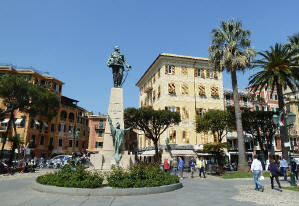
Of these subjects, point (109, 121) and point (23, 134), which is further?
point (23, 134)

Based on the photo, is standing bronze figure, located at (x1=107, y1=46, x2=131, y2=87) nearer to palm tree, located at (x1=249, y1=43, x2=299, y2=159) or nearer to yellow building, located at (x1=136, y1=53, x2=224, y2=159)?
palm tree, located at (x1=249, y1=43, x2=299, y2=159)

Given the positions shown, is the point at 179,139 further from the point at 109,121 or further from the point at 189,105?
the point at 109,121

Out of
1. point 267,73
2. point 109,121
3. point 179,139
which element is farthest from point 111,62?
point 179,139

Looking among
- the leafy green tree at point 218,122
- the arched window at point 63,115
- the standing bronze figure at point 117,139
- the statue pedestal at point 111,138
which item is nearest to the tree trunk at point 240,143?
the leafy green tree at point 218,122

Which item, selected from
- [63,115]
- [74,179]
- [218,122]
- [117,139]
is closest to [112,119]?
[117,139]

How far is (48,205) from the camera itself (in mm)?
6641

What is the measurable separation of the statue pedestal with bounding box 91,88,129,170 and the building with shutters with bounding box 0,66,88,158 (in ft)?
Answer: 72.4

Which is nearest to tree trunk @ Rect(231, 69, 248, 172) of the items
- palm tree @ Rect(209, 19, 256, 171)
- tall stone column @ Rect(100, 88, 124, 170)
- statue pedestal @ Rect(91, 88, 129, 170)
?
palm tree @ Rect(209, 19, 256, 171)

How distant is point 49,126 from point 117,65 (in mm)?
33689

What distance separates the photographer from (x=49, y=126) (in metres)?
44.4

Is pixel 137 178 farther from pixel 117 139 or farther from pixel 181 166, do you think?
pixel 181 166

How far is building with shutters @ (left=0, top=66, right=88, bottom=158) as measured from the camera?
128ft

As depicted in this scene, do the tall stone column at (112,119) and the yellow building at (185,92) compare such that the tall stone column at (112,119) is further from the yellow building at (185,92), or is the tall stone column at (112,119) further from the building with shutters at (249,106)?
the building with shutters at (249,106)

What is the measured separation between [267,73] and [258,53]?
7.91ft
